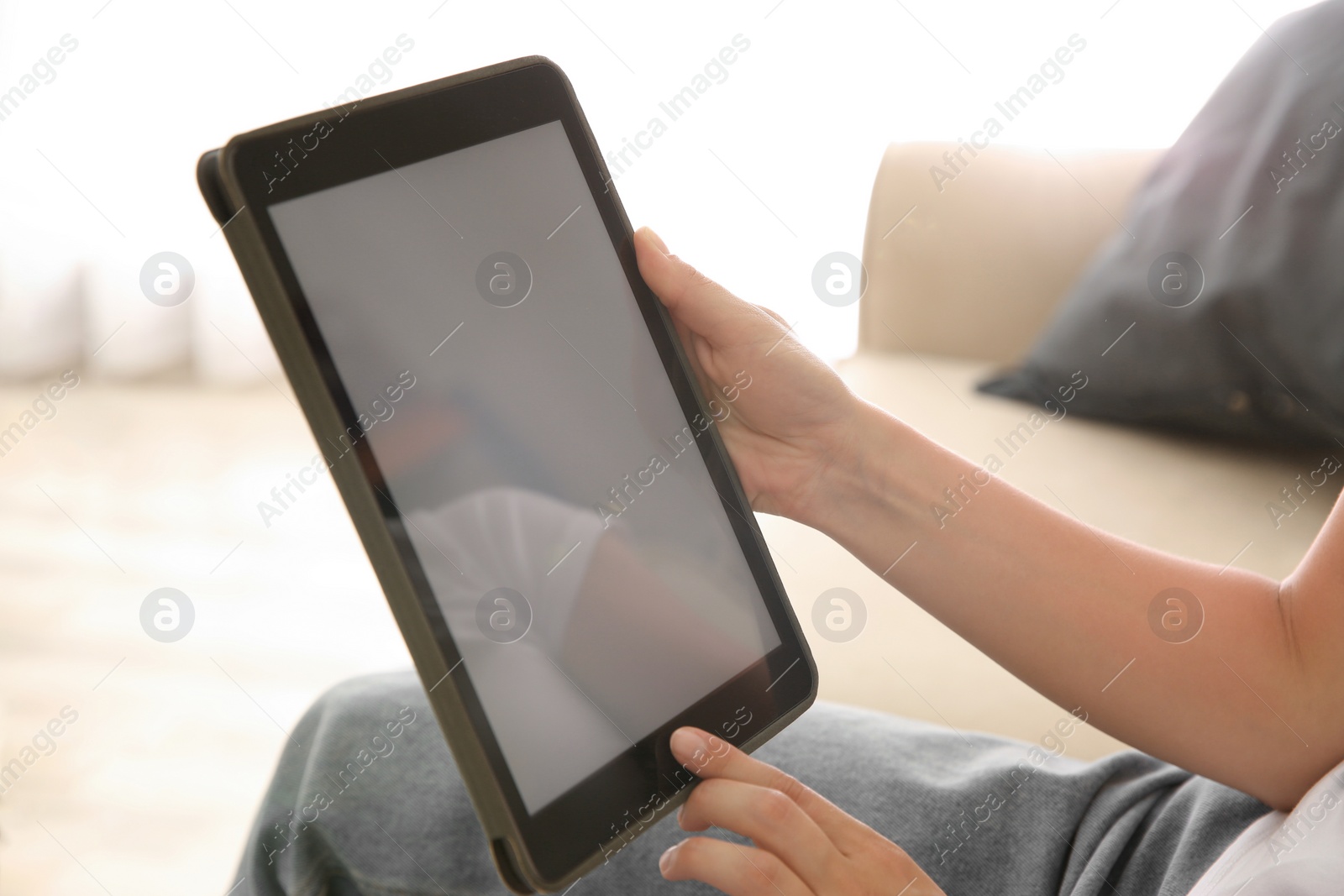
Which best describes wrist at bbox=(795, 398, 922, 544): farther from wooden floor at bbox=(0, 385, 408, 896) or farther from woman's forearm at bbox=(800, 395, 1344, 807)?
wooden floor at bbox=(0, 385, 408, 896)

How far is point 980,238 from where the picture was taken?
133 centimetres

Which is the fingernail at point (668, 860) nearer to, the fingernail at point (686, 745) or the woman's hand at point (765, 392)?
the fingernail at point (686, 745)

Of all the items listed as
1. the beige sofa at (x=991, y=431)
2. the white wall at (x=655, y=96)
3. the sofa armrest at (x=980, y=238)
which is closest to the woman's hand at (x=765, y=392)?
the beige sofa at (x=991, y=431)

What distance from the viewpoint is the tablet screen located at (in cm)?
41

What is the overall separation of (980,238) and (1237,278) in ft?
1.18

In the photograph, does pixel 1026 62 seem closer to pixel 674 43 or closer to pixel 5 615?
pixel 674 43

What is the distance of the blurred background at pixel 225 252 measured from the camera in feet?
4.10

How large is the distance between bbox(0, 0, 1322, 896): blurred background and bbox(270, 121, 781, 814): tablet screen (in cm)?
37

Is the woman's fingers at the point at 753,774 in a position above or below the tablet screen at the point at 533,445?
below

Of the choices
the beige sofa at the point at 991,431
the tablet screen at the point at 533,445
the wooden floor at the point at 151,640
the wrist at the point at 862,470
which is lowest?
the wooden floor at the point at 151,640

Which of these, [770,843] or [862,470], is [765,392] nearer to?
[862,470]

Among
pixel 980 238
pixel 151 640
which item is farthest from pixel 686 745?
pixel 151 640

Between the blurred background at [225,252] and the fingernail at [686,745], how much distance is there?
0.37 meters

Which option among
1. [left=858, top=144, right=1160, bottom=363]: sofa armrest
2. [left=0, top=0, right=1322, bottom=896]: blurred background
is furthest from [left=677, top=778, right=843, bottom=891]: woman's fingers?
[left=858, top=144, right=1160, bottom=363]: sofa armrest
